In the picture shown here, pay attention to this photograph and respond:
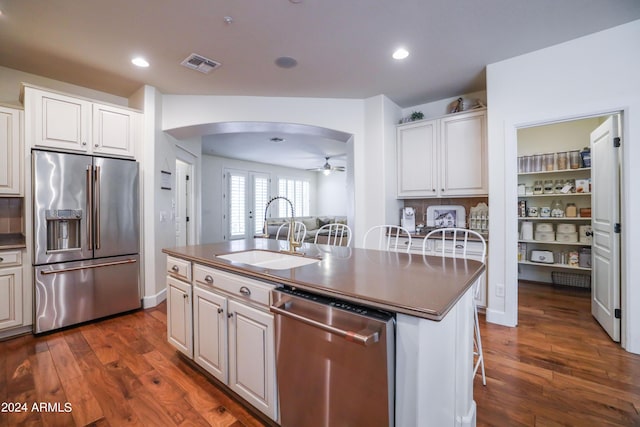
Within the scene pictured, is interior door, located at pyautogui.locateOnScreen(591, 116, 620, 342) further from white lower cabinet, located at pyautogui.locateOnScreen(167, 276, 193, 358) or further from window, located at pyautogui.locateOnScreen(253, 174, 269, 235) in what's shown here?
window, located at pyautogui.locateOnScreen(253, 174, 269, 235)

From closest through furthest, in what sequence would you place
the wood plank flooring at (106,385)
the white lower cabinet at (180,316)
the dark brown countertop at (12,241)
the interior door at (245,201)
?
the wood plank flooring at (106,385) < the white lower cabinet at (180,316) < the dark brown countertop at (12,241) < the interior door at (245,201)

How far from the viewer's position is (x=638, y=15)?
212cm

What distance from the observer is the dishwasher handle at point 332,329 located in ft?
3.02

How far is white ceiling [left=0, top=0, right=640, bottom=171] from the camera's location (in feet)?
6.47

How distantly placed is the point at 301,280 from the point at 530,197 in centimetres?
442

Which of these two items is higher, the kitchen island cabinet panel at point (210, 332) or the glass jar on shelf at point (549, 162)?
the glass jar on shelf at point (549, 162)

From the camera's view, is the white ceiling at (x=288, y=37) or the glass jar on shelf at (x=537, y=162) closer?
the white ceiling at (x=288, y=37)

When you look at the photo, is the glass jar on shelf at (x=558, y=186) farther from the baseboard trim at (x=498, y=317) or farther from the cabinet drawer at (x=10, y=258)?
the cabinet drawer at (x=10, y=258)

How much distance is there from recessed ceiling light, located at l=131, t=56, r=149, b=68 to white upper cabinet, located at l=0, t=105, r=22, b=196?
1.11 metres

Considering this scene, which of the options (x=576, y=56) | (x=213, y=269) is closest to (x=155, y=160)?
(x=213, y=269)

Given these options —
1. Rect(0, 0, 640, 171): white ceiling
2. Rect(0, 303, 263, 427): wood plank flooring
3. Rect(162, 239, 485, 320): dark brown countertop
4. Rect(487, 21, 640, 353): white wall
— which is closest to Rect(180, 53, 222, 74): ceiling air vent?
Rect(0, 0, 640, 171): white ceiling

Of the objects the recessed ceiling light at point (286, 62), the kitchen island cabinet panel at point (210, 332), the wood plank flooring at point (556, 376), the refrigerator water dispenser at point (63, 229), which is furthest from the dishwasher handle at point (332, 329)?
the refrigerator water dispenser at point (63, 229)

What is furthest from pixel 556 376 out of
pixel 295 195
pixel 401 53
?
pixel 295 195

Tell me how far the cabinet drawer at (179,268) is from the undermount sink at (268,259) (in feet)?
0.79
